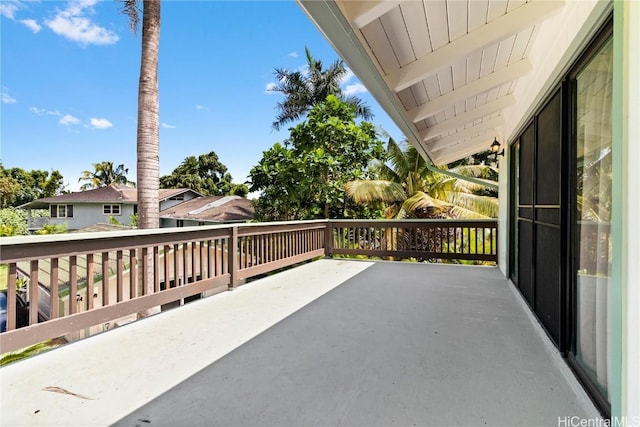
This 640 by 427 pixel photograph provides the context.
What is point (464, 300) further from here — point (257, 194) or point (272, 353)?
point (257, 194)

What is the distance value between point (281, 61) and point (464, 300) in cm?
1535

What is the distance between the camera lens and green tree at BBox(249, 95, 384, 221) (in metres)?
9.67

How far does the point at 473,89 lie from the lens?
3422 mm

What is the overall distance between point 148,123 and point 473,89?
15.5 ft

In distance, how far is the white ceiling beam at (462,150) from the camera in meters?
6.27

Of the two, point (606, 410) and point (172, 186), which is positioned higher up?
point (172, 186)

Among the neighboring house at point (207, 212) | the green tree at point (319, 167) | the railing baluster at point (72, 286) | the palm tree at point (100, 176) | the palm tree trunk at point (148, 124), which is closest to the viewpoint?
the railing baluster at point (72, 286)

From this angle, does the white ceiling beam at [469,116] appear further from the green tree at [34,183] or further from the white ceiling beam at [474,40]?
the green tree at [34,183]

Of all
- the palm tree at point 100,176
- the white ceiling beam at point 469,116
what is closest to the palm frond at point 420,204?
the white ceiling beam at point 469,116

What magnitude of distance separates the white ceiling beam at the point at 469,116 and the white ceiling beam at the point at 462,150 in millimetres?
1635

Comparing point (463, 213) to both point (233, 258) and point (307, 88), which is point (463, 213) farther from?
point (307, 88)

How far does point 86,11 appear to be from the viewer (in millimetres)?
14273

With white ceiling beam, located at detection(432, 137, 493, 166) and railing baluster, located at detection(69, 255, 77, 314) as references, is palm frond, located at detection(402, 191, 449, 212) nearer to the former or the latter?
white ceiling beam, located at detection(432, 137, 493, 166)

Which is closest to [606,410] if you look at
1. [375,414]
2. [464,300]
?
[375,414]
